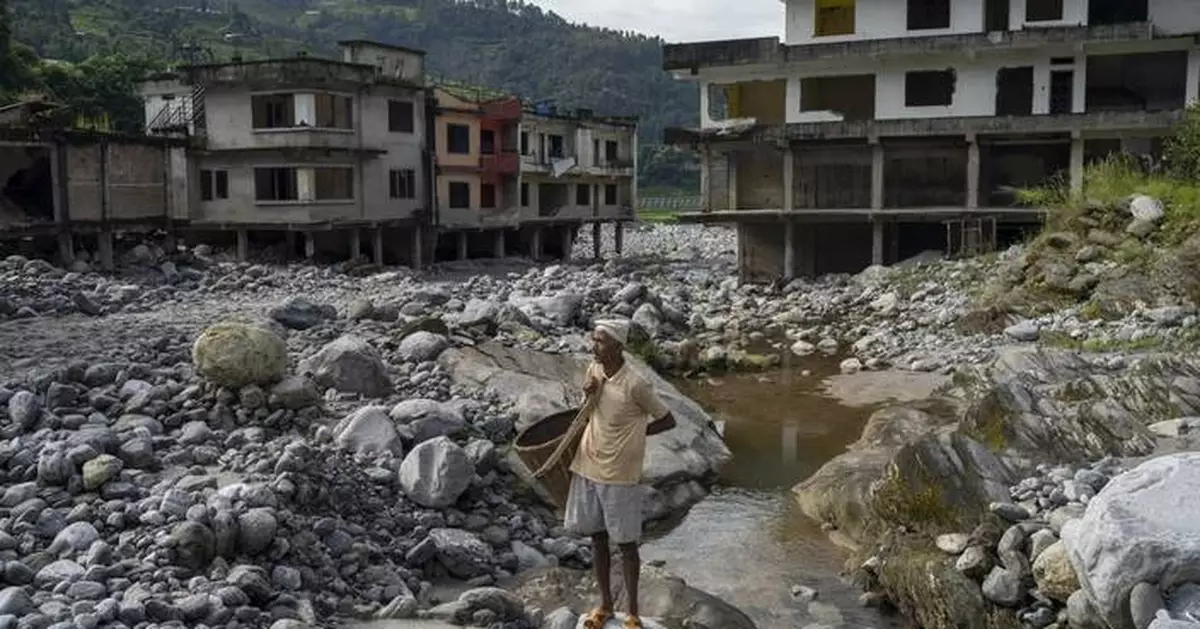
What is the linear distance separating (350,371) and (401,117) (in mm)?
31230

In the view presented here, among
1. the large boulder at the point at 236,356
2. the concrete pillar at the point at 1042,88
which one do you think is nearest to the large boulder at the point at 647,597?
the large boulder at the point at 236,356

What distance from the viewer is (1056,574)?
29.8ft

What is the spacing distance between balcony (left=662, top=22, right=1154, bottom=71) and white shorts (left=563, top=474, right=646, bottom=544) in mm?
29253

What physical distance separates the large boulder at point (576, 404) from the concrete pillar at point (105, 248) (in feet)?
70.1

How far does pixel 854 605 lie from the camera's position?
1056 centimetres

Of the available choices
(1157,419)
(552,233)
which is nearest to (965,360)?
(1157,419)

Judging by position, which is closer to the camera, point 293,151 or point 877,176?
point 877,176

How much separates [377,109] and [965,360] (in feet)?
89.7

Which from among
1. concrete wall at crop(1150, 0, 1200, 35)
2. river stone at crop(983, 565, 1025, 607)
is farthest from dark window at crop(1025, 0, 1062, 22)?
river stone at crop(983, 565, 1025, 607)

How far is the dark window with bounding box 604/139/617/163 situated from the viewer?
193ft

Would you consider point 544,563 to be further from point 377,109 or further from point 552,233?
point 552,233

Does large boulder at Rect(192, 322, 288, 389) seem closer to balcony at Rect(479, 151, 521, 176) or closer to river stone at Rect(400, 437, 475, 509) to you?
river stone at Rect(400, 437, 475, 509)

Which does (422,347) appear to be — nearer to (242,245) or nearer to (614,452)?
(614,452)

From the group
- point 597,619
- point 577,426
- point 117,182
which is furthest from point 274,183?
point 597,619
